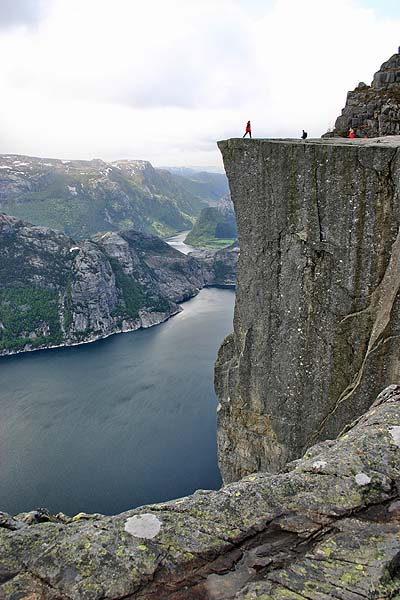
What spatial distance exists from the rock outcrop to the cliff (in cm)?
11001

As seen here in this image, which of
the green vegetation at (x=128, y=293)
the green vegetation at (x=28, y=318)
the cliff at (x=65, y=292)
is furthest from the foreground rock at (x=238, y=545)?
the green vegetation at (x=128, y=293)

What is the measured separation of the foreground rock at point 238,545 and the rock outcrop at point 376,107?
958 inches

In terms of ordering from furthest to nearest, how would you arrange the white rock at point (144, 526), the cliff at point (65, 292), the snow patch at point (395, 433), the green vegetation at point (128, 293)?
the green vegetation at point (128, 293) < the cliff at point (65, 292) < the snow patch at point (395, 433) < the white rock at point (144, 526)

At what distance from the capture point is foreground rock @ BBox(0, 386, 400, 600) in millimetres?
6109

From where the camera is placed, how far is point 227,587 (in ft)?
20.6

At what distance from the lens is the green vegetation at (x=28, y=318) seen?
4866 inches

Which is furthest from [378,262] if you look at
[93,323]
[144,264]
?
[144,264]

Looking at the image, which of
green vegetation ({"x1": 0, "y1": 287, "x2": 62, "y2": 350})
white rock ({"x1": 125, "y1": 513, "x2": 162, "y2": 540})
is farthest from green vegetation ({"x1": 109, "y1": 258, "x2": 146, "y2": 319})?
white rock ({"x1": 125, "y1": 513, "x2": 162, "y2": 540})

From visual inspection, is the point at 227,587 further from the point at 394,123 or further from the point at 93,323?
the point at 93,323

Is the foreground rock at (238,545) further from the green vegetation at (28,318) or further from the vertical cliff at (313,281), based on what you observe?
the green vegetation at (28,318)

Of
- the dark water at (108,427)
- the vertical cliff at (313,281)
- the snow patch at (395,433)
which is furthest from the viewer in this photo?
the dark water at (108,427)

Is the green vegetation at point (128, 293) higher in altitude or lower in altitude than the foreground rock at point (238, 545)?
lower

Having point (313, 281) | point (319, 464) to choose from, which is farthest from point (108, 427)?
point (319, 464)

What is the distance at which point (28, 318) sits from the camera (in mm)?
131500
